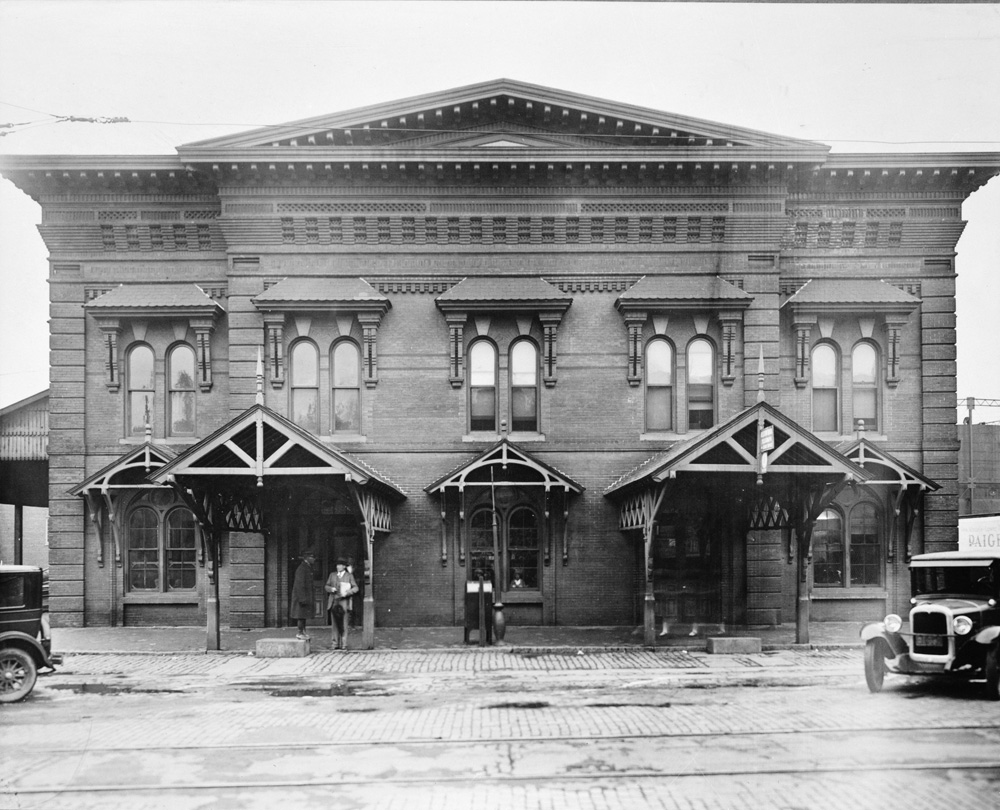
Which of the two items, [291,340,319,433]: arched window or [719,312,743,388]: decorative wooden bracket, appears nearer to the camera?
[719,312,743,388]: decorative wooden bracket

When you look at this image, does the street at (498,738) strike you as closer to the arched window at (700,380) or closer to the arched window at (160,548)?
the arched window at (160,548)

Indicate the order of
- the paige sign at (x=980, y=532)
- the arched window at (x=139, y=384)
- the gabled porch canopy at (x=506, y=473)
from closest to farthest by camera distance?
the gabled porch canopy at (x=506, y=473)
the arched window at (x=139, y=384)
the paige sign at (x=980, y=532)

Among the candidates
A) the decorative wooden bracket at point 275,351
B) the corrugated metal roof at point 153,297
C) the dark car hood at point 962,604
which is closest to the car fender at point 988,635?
the dark car hood at point 962,604

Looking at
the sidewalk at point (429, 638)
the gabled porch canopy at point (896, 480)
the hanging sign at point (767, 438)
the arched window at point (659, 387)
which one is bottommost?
the sidewalk at point (429, 638)

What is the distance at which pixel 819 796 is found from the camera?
841 cm

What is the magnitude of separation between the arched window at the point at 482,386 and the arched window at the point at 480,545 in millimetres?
1978

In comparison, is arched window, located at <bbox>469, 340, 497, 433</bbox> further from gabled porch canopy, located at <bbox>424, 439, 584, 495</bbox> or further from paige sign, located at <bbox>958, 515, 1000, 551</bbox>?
paige sign, located at <bbox>958, 515, 1000, 551</bbox>

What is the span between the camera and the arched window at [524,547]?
68.0ft

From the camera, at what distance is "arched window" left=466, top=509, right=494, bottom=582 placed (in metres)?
20.7

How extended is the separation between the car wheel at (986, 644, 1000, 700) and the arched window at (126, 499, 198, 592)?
52.1 ft

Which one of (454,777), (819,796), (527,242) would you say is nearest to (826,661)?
(819,796)

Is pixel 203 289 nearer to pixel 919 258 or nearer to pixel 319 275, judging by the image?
pixel 319 275

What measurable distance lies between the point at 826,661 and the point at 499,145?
12181 millimetres

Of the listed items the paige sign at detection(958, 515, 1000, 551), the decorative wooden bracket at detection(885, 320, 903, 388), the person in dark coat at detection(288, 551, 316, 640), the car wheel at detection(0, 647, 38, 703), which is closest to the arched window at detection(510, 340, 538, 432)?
the person in dark coat at detection(288, 551, 316, 640)
